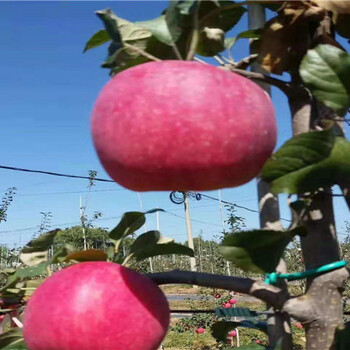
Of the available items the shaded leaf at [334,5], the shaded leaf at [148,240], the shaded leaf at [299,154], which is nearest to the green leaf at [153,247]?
the shaded leaf at [148,240]

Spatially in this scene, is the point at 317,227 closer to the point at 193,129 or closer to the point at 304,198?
the point at 304,198

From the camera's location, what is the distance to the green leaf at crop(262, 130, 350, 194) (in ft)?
1.28

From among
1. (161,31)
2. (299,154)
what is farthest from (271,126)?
(161,31)

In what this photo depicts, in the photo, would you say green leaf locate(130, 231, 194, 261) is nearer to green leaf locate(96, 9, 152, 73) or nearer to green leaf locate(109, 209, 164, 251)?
green leaf locate(109, 209, 164, 251)

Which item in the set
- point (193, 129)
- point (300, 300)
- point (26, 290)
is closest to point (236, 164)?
point (193, 129)

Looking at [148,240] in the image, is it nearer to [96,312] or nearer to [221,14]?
[96,312]

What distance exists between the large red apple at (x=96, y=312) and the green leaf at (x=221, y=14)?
274mm

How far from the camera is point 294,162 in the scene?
0.40 metres

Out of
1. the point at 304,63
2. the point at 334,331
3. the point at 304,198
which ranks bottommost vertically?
the point at 334,331

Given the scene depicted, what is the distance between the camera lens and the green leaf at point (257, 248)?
1.48 feet

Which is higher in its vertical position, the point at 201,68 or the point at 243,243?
the point at 201,68

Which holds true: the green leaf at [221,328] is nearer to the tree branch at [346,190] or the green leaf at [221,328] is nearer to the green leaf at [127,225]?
the green leaf at [127,225]

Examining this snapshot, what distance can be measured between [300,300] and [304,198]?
0.10 metres

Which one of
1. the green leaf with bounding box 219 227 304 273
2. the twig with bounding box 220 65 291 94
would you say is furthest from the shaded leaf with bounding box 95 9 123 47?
the green leaf with bounding box 219 227 304 273
